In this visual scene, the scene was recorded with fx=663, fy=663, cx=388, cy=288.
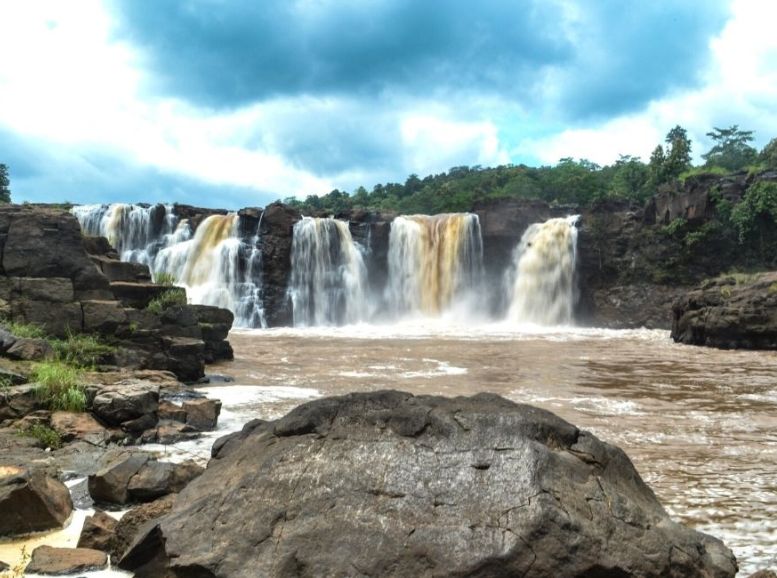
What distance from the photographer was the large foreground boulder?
333 centimetres

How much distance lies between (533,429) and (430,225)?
36.4m

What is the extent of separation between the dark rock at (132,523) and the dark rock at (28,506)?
2.60 feet

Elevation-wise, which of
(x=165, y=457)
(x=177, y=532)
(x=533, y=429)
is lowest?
(x=165, y=457)

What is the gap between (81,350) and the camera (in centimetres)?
1208

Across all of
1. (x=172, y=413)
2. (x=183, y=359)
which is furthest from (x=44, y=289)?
(x=172, y=413)

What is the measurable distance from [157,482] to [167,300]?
33.7ft

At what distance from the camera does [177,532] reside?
3740 mm

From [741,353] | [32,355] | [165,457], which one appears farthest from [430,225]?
[165,457]

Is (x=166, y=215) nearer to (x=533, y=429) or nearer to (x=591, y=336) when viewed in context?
(x=591, y=336)

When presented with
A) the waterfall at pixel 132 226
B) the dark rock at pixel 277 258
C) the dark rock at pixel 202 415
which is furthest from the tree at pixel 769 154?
the dark rock at pixel 202 415

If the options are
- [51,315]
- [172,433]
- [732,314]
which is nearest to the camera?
[172,433]

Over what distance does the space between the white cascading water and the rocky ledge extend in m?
21.3

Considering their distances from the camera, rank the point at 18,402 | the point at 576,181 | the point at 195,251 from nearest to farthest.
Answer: the point at 18,402 → the point at 195,251 → the point at 576,181

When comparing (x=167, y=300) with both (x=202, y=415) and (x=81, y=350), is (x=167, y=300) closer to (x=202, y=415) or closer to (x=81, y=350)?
(x=81, y=350)
